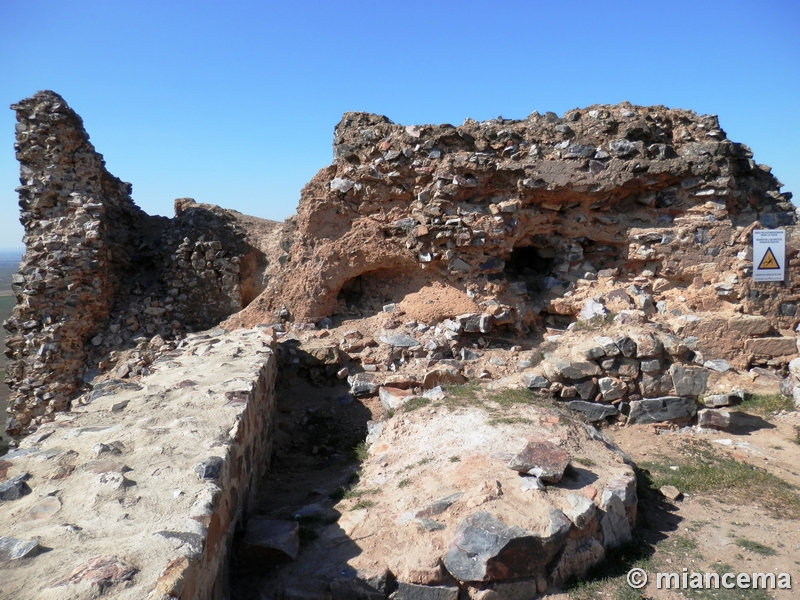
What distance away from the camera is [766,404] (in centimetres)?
555

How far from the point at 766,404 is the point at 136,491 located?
576 cm

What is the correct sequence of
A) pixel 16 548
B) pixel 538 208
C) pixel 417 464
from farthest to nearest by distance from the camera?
pixel 538 208, pixel 417 464, pixel 16 548

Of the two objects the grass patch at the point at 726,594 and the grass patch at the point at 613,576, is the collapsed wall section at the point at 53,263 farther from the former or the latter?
the grass patch at the point at 726,594

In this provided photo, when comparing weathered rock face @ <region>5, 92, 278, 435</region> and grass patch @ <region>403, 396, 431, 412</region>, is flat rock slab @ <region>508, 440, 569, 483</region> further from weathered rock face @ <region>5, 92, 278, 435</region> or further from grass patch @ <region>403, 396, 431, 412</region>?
weathered rock face @ <region>5, 92, 278, 435</region>

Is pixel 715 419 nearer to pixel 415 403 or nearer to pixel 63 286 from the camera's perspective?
pixel 415 403

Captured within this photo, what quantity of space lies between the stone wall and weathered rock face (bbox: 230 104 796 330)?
3.07 m

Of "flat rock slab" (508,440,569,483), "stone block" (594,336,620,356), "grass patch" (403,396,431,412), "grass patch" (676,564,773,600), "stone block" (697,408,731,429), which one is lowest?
"grass patch" (676,564,773,600)

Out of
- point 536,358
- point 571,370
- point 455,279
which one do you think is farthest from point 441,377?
point 455,279

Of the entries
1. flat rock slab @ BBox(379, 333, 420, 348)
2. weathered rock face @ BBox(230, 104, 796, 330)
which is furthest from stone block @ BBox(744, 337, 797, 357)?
flat rock slab @ BBox(379, 333, 420, 348)

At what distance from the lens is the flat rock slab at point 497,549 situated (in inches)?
112

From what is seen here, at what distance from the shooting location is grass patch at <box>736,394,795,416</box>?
548 cm

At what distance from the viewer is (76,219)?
6.98 meters

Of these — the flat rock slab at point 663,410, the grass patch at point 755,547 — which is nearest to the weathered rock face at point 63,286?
the flat rock slab at point 663,410

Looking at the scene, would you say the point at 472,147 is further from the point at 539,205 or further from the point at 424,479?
the point at 424,479
